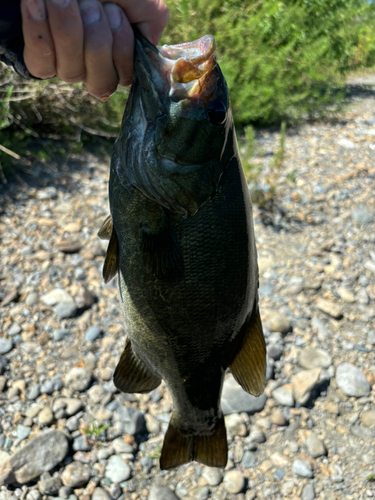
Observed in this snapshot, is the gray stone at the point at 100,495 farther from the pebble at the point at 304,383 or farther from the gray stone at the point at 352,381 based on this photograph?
the gray stone at the point at 352,381

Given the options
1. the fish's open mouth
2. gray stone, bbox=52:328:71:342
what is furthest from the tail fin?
gray stone, bbox=52:328:71:342

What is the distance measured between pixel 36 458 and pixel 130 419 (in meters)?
0.60

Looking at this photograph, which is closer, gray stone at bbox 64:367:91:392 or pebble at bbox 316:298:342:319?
gray stone at bbox 64:367:91:392

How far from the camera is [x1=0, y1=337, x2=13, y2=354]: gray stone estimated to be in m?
3.24

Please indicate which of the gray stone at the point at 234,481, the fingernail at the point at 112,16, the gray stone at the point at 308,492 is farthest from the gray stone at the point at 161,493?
the fingernail at the point at 112,16

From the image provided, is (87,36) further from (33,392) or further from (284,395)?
(284,395)

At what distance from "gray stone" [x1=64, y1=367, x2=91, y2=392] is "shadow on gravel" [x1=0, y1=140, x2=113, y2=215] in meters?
2.02

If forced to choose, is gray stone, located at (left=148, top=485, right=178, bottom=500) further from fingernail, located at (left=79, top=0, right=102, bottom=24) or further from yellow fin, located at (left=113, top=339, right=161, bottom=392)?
fingernail, located at (left=79, top=0, right=102, bottom=24)

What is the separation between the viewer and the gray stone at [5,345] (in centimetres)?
324

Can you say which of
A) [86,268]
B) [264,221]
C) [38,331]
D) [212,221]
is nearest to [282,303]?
[264,221]

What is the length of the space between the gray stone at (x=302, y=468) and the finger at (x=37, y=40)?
2598 millimetres

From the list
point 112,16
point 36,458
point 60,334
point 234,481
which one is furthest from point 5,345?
point 112,16

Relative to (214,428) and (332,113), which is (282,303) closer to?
(214,428)

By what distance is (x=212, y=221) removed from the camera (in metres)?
1.42
